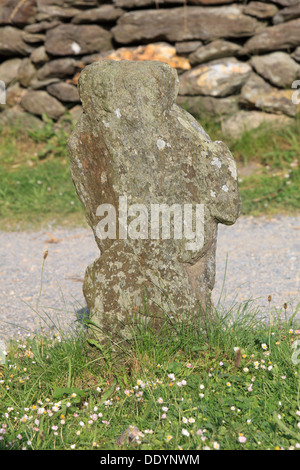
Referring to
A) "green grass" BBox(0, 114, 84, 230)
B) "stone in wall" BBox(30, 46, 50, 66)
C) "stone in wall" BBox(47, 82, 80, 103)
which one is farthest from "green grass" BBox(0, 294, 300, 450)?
"stone in wall" BBox(30, 46, 50, 66)

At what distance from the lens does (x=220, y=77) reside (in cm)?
681

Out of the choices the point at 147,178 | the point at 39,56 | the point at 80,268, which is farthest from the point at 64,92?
the point at 147,178

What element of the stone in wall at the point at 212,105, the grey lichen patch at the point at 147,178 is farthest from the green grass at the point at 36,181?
the grey lichen patch at the point at 147,178

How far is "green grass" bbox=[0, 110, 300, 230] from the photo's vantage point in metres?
5.88

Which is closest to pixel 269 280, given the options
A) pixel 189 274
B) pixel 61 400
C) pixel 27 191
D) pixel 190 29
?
pixel 189 274

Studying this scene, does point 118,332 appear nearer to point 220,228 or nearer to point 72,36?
point 220,228

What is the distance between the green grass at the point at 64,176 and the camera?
231 inches

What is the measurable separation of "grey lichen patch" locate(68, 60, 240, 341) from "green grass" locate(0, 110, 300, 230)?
2.91 metres

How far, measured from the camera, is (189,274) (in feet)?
9.59

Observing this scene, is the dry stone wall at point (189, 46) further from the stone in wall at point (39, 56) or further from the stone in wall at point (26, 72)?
the stone in wall at point (26, 72)

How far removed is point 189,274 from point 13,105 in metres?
5.84

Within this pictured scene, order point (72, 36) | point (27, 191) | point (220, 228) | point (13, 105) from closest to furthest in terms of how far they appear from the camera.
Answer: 1. point (220, 228)
2. point (27, 191)
3. point (72, 36)
4. point (13, 105)

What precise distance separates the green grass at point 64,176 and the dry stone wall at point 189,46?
0.27 m

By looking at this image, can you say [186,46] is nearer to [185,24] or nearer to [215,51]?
[185,24]
